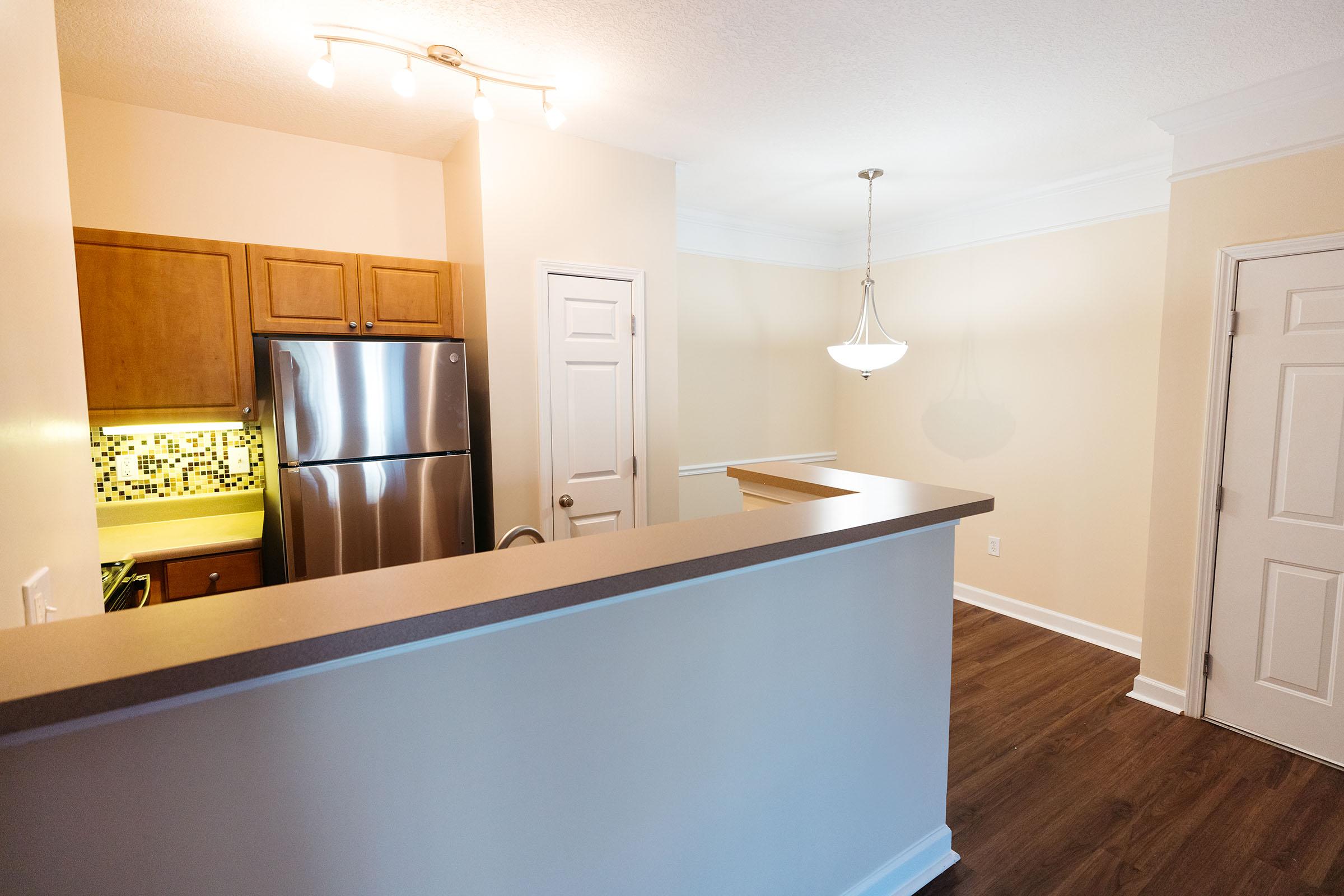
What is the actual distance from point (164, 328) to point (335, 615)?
2228mm

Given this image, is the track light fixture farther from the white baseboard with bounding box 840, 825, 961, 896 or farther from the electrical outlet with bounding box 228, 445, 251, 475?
the white baseboard with bounding box 840, 825, 961, 896

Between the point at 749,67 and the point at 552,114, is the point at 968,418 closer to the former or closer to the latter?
the point at 749,67

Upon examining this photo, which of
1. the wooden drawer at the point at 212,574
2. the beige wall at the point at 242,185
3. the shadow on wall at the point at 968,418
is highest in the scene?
the beige wall at the point at 242,185

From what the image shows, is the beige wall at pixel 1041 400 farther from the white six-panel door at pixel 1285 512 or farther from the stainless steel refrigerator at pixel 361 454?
the stainless steel refrigerator at pixel 361 454

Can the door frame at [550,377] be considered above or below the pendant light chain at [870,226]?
below

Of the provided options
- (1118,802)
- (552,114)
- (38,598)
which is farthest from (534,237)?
(1118,802)

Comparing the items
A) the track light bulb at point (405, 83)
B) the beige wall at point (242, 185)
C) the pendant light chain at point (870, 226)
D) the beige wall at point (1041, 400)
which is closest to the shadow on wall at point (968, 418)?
the beige wall at point (1041, 400)

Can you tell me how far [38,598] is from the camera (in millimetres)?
1034

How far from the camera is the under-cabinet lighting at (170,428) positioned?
262 centimetres

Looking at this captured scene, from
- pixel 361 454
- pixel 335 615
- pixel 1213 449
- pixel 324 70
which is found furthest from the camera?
pixel 1213 449

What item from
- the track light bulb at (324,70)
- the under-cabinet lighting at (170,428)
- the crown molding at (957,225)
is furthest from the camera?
the crown molding at (957,225)

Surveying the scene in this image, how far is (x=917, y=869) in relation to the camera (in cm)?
177

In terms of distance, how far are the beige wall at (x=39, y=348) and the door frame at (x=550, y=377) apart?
5.36 ft

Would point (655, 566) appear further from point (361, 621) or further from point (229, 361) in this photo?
point (229, 361)
